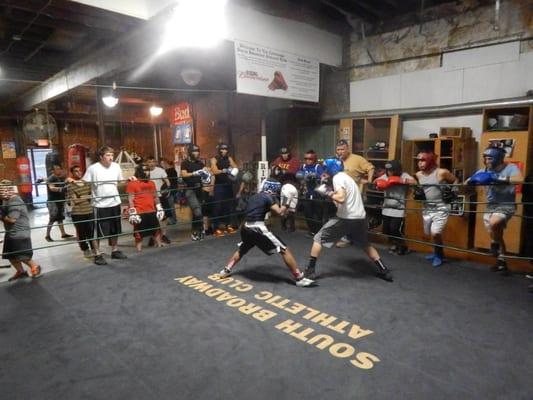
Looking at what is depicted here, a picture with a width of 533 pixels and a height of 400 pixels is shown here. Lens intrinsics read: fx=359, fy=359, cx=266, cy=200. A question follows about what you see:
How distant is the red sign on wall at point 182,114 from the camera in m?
9.27

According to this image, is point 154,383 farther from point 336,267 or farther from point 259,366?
point 336,267

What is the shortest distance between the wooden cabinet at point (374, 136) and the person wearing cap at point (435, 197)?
131 cm

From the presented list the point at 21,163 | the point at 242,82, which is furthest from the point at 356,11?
the point at 21,163

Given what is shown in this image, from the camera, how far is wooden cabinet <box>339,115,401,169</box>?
18.9 feet

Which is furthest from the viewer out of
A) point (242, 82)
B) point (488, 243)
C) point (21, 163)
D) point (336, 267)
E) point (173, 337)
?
point (21, 163)

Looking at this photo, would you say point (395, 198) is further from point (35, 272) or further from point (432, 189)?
point (35, 272)

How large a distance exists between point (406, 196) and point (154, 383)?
3.81 meters

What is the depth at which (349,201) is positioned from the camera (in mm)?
3686

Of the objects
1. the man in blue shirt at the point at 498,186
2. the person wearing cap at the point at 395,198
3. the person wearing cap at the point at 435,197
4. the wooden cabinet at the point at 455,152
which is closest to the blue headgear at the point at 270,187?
the person wearing cap at the point at 395,198

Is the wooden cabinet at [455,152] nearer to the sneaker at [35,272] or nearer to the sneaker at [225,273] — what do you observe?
the sneaker at [225,273]

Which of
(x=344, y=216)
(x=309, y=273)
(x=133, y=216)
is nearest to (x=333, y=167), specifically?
(x=344, y=216)

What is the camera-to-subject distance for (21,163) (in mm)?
10641

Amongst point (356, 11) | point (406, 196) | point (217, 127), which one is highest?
point (356, 11)

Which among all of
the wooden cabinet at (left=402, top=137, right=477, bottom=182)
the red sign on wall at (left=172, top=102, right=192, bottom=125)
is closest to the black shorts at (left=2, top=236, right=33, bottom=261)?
the wooden cabinet at (left=402, top=137, right=477, bottom=182)
